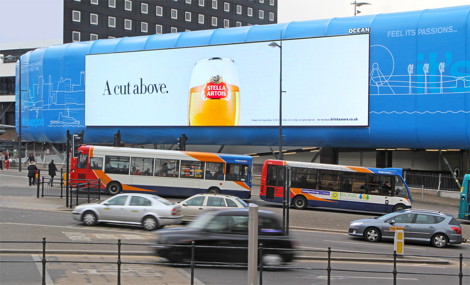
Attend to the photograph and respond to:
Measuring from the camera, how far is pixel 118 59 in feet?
198

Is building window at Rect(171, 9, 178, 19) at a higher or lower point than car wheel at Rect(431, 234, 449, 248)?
higher

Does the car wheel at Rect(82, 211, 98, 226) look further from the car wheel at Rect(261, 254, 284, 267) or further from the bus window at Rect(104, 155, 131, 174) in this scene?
the bus window at Rect(104, 155, 131, 174)

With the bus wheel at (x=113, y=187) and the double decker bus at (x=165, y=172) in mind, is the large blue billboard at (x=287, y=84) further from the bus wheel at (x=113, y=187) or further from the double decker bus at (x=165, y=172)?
the bus wheel at (x=113, y=187)

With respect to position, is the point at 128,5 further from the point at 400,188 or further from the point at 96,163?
the point at 400,188

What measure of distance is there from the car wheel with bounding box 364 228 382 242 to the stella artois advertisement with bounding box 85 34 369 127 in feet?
70.7

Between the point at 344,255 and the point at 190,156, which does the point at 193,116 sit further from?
the point at 344,255

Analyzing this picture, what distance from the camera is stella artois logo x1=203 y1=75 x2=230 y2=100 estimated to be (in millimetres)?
53969

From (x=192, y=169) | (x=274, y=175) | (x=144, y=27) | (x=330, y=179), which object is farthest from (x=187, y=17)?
(x=330, y=179)

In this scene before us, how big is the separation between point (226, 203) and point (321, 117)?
2648 cm

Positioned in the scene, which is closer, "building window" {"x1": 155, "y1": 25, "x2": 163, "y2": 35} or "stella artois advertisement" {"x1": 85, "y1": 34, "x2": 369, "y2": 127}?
"stella artois advertisement" {"x1": 85, "y1": 34, "x2": 369, "y2": 127}

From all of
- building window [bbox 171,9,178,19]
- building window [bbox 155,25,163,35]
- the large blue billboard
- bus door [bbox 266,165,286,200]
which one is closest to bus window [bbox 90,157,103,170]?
bus door [bbox 266,165,286,200]

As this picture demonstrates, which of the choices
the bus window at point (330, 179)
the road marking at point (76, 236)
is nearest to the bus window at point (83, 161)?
the bus window at point (330, 179)

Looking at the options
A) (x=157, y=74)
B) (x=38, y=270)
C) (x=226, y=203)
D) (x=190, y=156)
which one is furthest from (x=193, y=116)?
(x=38, y=270)

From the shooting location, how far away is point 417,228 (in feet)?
73.9
